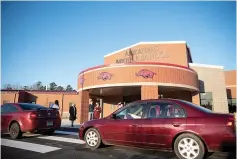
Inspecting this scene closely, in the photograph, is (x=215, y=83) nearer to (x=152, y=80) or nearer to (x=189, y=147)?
(x=152, y=80)

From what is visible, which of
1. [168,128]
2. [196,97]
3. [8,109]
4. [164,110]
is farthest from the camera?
[196,97]

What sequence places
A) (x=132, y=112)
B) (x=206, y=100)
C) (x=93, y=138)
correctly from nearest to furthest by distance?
1. (x=132, y=112)
2. (x=93, y=138)
3. (x=206, y=100)

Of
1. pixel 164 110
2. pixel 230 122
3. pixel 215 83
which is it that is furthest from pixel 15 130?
pixel 215 83

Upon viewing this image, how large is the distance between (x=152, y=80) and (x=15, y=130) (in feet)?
39.4

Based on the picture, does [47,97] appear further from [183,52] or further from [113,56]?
[183,52]

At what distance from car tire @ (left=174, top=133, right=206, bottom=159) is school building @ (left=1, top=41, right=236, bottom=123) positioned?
1245 centimetres

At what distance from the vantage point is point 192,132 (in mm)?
4574

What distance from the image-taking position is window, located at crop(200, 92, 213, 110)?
2336cm

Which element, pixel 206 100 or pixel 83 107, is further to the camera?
pixel 206 100

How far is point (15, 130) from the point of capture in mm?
7875

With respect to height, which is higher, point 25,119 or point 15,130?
point 25,119

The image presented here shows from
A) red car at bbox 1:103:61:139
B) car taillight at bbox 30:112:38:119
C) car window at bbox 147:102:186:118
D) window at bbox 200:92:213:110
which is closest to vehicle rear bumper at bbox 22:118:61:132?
red car at bbox 1:103:61:139

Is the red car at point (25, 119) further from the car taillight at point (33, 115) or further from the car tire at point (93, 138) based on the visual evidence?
the car tire at point (93, 138)

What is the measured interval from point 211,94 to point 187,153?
21160mm
